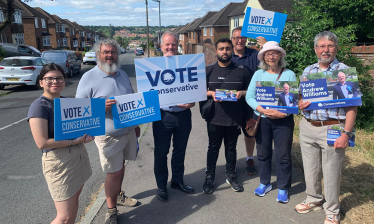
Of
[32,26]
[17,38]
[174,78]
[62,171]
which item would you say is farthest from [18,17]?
[62,171]

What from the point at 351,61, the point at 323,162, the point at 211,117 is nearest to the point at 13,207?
the point at 211,117

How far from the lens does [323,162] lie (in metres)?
3.20

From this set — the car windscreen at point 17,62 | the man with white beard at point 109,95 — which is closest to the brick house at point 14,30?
the car windscreen at point 17,62

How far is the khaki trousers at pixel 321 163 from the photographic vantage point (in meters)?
3.12

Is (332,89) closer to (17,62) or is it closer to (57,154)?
(57,154)

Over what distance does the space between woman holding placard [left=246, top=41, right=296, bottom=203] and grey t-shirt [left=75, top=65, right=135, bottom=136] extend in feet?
5.55

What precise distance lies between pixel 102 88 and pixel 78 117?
57cm

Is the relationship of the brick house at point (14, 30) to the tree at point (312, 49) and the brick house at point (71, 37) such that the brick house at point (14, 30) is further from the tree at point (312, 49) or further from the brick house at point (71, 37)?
the tree at point (312, 49)

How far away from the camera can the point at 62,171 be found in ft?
8.30

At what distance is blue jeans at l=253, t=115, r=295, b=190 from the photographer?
361cm

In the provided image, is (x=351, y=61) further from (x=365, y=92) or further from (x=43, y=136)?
(x=43, y=136)

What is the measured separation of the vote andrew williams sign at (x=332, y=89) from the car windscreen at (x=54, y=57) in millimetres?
18949

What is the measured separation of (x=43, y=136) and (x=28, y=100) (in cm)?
1077

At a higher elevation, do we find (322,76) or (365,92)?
(322,76)
